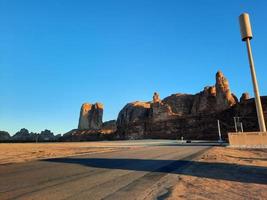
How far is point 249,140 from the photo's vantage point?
42.8m

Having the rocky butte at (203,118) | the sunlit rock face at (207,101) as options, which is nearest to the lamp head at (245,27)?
the rocky butte at (203,118)

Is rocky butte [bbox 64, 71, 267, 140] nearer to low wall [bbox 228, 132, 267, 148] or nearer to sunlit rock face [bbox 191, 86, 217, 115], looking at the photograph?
sunlit rock face [bbox 191, 86, 217, 115]

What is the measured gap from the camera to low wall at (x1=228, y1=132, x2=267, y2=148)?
41562mm

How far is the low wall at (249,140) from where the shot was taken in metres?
41.6

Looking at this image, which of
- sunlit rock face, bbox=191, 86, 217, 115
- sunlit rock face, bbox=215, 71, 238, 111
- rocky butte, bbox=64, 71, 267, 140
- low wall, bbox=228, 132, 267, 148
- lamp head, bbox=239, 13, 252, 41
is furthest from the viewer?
sunlit rock face, bbox=191, 86, 217, 115

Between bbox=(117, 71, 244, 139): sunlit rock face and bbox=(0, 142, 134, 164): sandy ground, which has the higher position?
bbox=(117, 71, 244, 139): sunlit rock face

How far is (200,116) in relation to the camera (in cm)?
14012

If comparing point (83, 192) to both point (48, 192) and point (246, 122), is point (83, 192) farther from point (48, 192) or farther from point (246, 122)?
point (246, 122)

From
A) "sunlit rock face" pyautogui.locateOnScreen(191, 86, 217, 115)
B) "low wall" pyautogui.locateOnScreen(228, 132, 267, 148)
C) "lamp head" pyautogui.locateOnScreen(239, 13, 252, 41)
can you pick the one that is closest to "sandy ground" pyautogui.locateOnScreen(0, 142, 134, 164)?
"low wall" pyautogui.locateOnScreen(228, 132, 267, 148)

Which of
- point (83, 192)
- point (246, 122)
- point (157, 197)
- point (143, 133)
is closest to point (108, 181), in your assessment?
point (83, 192)

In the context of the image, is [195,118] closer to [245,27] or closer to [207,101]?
[207,101]

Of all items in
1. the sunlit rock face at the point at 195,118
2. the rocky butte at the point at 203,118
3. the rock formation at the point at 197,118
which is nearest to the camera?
the rocky butte at the point at 203,118

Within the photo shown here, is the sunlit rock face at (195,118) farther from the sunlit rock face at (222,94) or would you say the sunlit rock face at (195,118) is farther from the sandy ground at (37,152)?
the sandy ground at (37,152)

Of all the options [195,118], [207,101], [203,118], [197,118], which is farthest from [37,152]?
[207,101]
